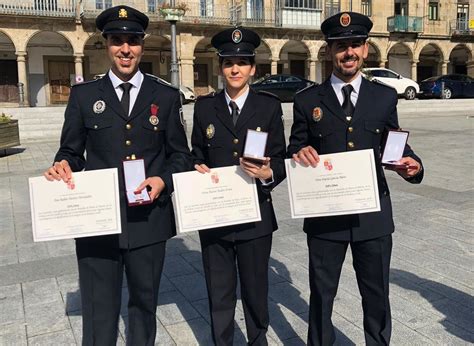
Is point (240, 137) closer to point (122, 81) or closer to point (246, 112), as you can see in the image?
point (246, 112)

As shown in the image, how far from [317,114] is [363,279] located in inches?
37.8

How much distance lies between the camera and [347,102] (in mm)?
2639

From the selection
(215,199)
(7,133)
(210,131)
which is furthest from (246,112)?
(7,133)

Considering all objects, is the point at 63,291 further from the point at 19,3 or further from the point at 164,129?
the point at 19,3

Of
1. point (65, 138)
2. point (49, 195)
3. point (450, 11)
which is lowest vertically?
point (49, 195)

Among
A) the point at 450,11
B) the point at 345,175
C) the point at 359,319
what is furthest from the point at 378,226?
the point at 450,11

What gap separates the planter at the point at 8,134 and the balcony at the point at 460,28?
103ft

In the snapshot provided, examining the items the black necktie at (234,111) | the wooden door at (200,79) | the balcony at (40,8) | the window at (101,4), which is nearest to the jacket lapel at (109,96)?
the black necktie at (234,111)

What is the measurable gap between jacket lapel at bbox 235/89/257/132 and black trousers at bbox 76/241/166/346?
78 centimetres

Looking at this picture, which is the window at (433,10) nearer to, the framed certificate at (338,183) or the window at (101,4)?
the window at (101,4)

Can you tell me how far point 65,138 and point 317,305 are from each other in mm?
1663

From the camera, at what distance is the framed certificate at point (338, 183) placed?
99.2 inches

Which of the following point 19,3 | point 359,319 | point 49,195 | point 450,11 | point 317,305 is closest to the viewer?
point 49,195

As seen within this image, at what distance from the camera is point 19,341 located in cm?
328
